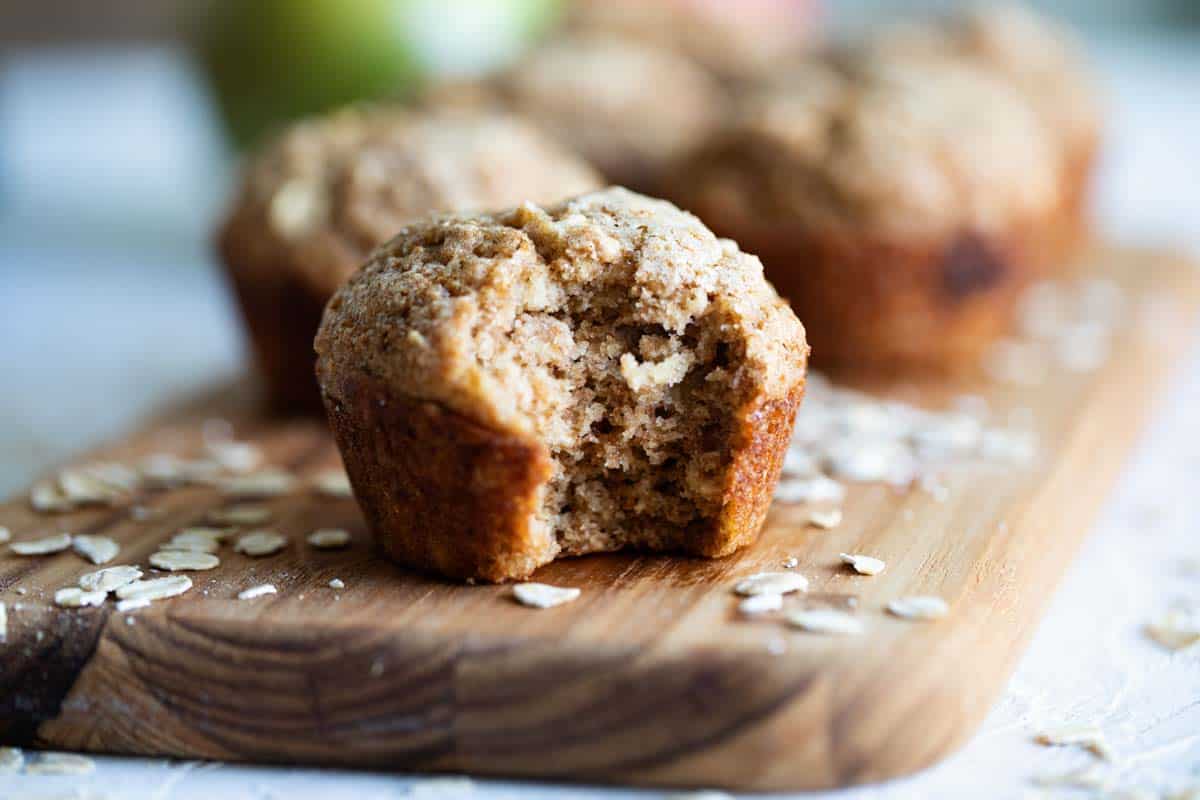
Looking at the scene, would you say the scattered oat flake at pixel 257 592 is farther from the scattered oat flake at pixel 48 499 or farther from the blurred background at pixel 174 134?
the blurred background at pixel 174 134

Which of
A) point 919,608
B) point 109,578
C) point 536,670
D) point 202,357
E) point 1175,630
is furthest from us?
point 202,357

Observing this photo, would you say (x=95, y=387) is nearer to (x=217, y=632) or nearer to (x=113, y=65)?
(x=217, y=632)

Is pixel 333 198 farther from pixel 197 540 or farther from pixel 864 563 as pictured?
pixel 864 563

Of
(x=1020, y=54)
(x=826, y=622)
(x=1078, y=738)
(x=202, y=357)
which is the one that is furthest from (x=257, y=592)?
(x=1020, y=54)

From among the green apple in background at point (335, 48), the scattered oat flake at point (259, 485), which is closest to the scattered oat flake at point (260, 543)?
the scattered oat flake at point (259, 485)

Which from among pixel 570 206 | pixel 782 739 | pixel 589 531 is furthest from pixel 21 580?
pixel 782 739

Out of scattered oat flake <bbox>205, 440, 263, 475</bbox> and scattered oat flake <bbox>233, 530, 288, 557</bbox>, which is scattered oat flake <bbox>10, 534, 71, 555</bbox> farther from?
scattered oat flake <bbox>205, 440, 263, 475</bbox>
